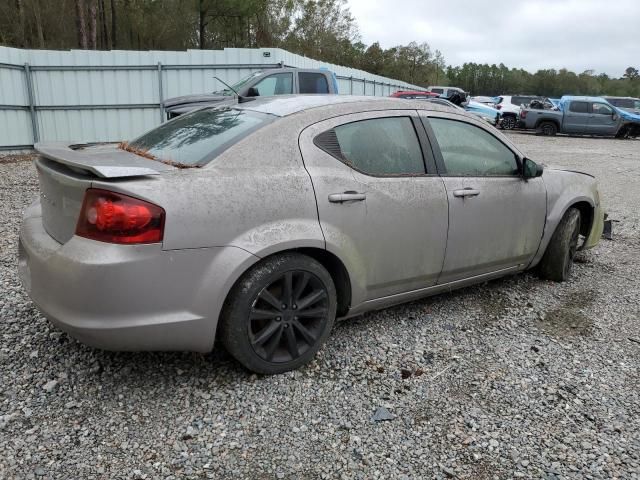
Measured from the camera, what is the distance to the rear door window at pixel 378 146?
10.4ft

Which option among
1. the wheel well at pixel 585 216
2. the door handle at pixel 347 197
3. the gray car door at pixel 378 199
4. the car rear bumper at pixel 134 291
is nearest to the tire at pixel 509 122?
the wheel well at pixel 585 216

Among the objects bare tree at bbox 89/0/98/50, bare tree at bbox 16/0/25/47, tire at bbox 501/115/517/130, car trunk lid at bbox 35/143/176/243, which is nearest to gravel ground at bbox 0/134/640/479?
car trunk lid at bbox 35/143/176/243

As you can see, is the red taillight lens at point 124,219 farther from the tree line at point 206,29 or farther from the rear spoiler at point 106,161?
the tree line at point 206,29

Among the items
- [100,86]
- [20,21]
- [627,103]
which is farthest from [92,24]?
[627,103]

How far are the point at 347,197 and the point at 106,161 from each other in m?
1.30

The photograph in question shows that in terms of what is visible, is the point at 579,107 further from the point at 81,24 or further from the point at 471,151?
the point at 471,151

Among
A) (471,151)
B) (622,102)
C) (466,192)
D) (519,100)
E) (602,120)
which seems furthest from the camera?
(519,100)

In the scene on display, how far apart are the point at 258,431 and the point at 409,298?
4.82 feet

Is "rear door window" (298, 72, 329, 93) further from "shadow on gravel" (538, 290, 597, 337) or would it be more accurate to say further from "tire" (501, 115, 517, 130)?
"tire" (501, 115, 517, 130)

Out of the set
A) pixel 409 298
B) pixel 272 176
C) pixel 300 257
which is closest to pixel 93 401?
pixel 300 257

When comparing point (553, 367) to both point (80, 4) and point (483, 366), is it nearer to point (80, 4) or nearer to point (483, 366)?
point (483, 366)

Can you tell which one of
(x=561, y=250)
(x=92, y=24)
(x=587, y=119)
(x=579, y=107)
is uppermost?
(x=92, y=24)

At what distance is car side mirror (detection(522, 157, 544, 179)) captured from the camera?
13.3ft

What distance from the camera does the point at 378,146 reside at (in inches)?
132
